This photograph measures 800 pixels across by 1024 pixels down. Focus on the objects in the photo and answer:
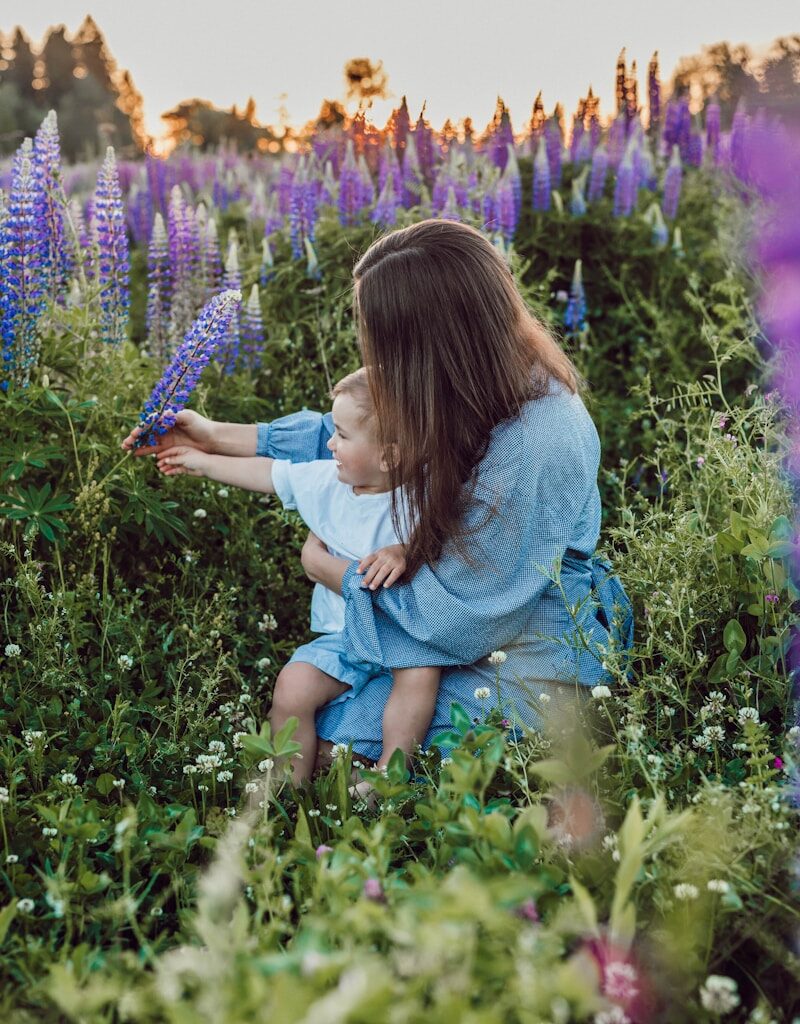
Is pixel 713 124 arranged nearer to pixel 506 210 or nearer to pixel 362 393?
pixel 506 210

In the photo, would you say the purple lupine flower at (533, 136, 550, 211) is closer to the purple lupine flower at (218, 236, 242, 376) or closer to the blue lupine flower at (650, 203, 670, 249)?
the blue lupine flower at (650, 203, 670, 249)

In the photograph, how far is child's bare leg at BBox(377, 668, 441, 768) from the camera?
2.48 metres

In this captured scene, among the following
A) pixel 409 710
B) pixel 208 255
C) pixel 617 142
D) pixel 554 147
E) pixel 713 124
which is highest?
pixel 713 124

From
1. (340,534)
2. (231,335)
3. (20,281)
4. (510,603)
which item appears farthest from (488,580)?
(231,335)

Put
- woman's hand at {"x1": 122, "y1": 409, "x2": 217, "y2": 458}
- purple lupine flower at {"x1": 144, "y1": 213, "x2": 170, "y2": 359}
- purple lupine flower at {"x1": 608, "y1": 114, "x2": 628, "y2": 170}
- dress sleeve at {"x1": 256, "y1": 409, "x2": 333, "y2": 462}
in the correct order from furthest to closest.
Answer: purple lupine flower at {"x1": 608, "y1": 114, "x2": 628, "y2": 170} < purple lupine flower at {"x1": 144, "y1": 213, "x2": 170, "y2": 359} < dress sleeve at {"x1": 256, "y1": 409, "x2": 333, "y2": 462} < woman's hand at {"x1": 122, "y1": 409, "x2": 217, "y2": 458}

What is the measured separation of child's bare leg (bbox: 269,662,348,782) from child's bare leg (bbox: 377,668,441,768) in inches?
7.6

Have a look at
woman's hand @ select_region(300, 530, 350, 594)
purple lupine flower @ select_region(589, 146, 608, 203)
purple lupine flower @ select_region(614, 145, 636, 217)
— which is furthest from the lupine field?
purple lupine flower @ select_region(589, 146, 608, 203)

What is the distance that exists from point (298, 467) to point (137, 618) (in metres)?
0.69

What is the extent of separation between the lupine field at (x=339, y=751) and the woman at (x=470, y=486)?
172 mm

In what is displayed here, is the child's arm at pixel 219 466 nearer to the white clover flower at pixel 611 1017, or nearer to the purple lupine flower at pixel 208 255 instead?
the purple lupine flower at pixel 208 255

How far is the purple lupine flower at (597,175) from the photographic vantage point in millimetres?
5586

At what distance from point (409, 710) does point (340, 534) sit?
1.65 ft

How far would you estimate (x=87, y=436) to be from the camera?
3.02 m

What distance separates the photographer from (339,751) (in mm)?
2439
